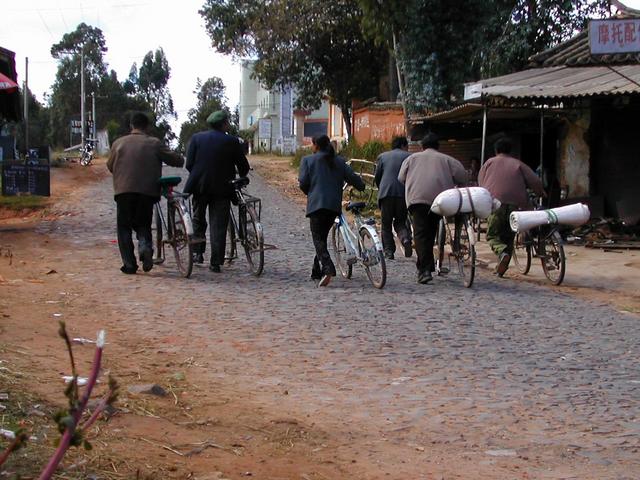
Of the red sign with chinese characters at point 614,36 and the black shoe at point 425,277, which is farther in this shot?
the black shoe at point 425,277

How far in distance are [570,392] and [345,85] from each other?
39.5m

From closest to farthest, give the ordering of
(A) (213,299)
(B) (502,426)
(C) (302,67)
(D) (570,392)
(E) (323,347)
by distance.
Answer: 1. (B) (502,426)
2. (D) (570,392)
3. (E) (323,347)
4. (A) (213,299)
5. (C) (302,67)

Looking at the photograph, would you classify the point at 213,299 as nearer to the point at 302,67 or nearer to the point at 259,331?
the point at 259,331

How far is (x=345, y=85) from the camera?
45125 mm

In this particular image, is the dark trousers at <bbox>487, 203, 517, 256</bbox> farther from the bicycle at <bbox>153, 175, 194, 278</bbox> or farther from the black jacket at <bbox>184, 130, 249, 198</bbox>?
the bicycle at <bbox>153, 175, 194, 278</bbox>

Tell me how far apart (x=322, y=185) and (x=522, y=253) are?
383 cm

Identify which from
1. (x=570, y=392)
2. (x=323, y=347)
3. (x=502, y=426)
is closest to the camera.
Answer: (x=502, y=426)

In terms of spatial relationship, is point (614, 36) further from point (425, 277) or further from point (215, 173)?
point (215, 173)

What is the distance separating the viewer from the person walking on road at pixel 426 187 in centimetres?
1152

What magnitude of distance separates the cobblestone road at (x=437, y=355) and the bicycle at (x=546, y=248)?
0.55 metres

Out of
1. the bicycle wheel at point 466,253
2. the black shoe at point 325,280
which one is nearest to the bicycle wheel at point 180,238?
the black shoe at point 325,280

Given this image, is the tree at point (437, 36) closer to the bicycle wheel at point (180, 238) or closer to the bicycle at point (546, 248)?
the bicycle at point (546, 248)

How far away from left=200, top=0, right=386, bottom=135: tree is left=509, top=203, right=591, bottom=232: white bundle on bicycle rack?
2934cm

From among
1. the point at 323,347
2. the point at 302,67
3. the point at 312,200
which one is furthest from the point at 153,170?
the point at 302,67
